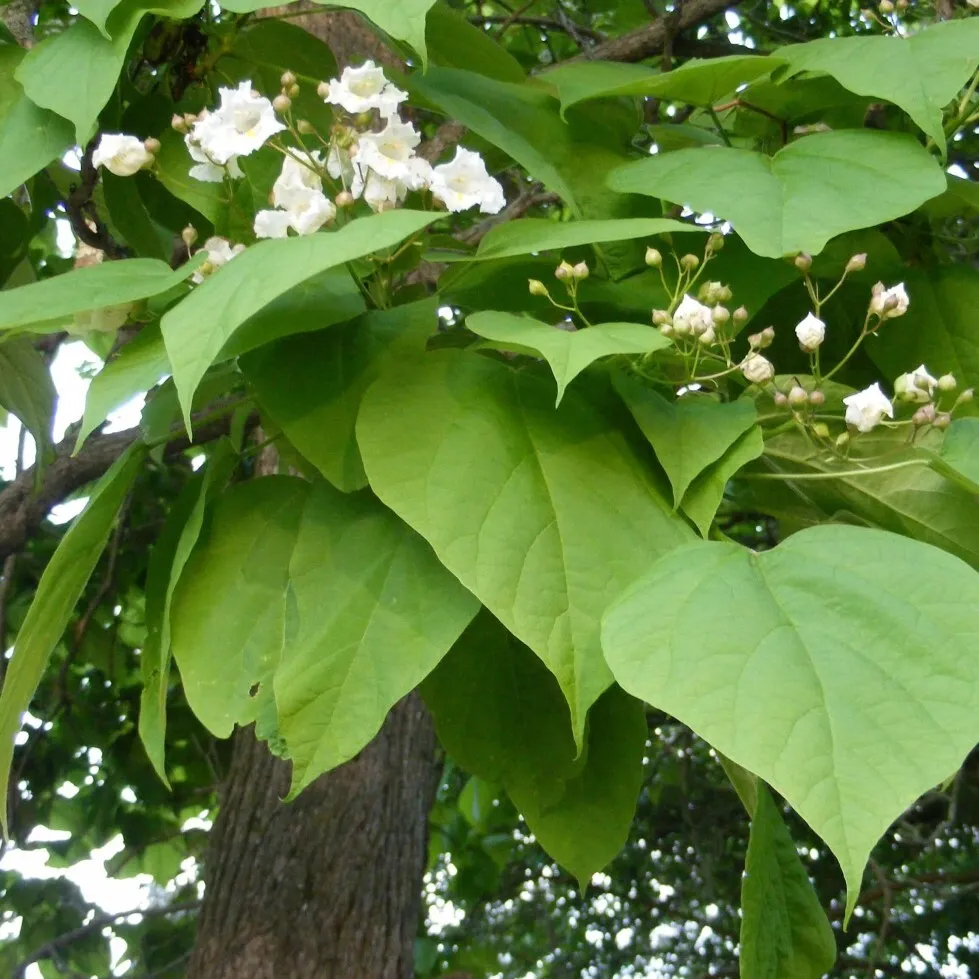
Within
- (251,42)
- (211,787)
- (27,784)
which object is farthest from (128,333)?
(27,784)

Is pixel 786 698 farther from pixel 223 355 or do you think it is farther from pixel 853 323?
pixel 853 323

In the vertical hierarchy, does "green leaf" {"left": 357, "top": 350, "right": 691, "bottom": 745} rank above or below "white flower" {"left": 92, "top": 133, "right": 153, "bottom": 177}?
below

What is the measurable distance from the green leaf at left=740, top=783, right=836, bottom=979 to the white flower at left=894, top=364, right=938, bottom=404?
223mm

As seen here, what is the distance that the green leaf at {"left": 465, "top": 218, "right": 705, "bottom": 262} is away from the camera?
0.52 metres

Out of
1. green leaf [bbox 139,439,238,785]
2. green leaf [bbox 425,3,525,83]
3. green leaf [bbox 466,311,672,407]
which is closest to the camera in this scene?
green leaf [bbox 466,311,672,407]

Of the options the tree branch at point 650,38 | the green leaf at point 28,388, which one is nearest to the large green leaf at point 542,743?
the green leaf at point 28,388

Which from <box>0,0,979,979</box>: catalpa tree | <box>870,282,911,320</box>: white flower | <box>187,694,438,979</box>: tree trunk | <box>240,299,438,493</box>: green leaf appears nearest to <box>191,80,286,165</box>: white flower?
<box>0,0,979,979</box>: catalpa tree

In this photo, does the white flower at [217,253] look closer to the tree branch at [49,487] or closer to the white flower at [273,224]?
the white flower at [273,224]

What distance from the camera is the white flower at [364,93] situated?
603mm

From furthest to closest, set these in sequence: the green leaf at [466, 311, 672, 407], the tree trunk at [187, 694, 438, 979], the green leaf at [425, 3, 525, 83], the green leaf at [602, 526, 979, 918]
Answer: the tree trunk at [187, 694, 438, 979] < the green leaf at [425, 3, 525, 83] < the green leaf at [466, 311, 672, 407] < the green leaf at [602, 526, 979, 918]

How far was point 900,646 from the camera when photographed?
0.42 meters

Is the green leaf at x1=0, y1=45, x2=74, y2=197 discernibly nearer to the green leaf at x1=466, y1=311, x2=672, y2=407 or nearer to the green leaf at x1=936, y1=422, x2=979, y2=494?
the green leaf at x1=466, y1=311, x2=672, y2=407

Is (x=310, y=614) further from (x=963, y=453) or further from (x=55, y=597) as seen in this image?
(x=963, y=453)

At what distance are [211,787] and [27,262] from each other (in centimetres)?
89
